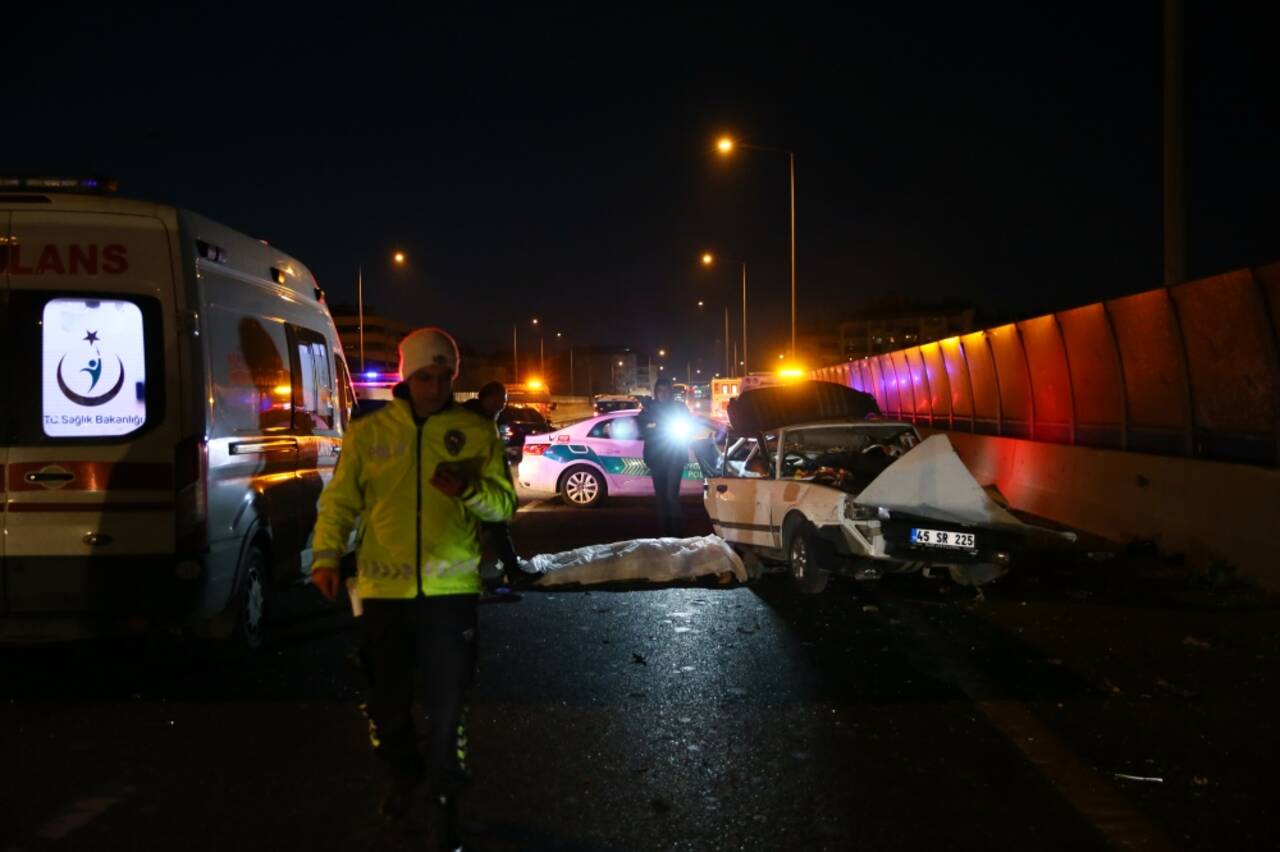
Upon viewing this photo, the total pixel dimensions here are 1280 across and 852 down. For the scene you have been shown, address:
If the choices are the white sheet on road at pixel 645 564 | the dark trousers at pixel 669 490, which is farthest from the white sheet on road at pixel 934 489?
the dark trousers at pixel 669 490

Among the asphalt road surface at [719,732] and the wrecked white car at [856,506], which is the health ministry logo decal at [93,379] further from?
the wrecked white car at [856,506]

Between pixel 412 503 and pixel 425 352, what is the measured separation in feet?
1.85

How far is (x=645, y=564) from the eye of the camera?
32.2ft

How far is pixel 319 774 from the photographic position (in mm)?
4996

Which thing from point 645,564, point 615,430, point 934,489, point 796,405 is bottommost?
point 645,564

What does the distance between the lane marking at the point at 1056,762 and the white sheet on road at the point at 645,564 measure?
9.08 ft

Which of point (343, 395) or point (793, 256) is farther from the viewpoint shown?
point (793, 256)

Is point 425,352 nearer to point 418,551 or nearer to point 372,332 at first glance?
point 418,551

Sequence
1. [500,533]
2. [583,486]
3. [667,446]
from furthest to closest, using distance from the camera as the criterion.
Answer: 1. [583,486]
2. [667,446]
3. [500,533]

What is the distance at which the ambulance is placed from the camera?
606 centimetres

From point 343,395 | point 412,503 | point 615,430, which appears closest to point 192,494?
point 412,503

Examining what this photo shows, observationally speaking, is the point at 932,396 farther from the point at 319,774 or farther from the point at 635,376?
the point at 635,376

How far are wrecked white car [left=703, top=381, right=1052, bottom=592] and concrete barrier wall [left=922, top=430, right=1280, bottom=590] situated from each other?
79.3 inches

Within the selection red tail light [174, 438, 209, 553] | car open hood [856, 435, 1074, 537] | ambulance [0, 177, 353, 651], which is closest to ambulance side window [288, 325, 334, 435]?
ambulance [0, 177, 353, 651]
